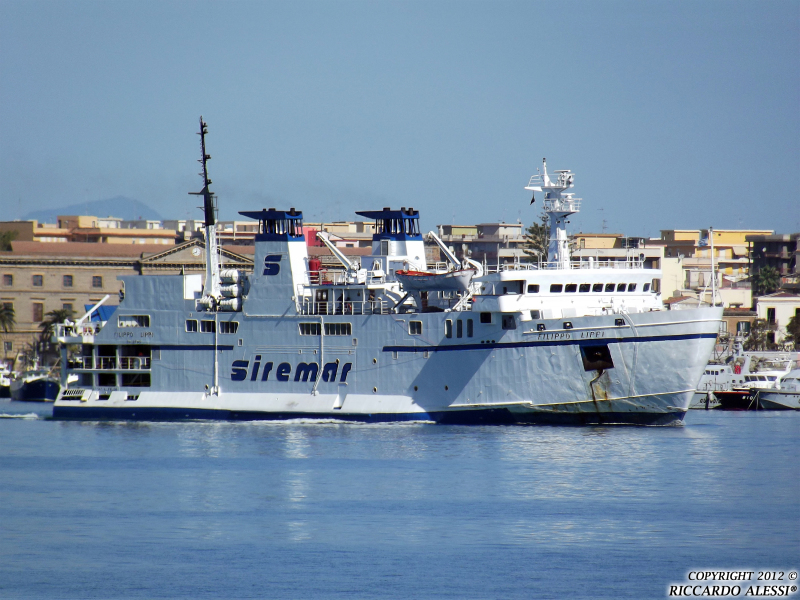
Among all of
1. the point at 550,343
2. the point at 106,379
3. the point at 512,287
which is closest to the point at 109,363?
the point at 106,379

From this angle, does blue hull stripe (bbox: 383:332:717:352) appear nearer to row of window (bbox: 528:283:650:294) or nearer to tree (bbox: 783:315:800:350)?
row of window (bbox: 528:283:650:294)

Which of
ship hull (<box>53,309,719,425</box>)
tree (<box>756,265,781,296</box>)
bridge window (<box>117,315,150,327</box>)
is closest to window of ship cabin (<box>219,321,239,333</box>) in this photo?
ship hull (<box>53,309,719,425</box>)

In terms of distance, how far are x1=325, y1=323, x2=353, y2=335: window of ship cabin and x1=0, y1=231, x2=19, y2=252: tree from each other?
217 feet

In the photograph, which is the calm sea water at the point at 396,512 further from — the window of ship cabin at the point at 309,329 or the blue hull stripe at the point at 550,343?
the window of ship cabin at the point at 309,329

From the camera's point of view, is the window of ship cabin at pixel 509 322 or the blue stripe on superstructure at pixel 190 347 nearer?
the window of ship cabin at pixel 509 322

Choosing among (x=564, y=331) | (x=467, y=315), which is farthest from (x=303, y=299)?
(x=564, y=331)

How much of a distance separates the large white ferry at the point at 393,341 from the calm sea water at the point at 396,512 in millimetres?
1635

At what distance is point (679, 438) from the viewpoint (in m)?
41.0

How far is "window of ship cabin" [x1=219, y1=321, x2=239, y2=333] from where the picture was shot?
48281 mm

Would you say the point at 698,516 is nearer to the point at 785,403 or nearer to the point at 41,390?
the point at 785,403

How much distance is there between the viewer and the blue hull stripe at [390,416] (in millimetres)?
43156

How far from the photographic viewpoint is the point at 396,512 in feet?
98.3

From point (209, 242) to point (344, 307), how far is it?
6561 mm

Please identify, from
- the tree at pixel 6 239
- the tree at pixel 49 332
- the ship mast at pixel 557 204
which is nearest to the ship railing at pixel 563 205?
the ship mast at pixel 557 204
